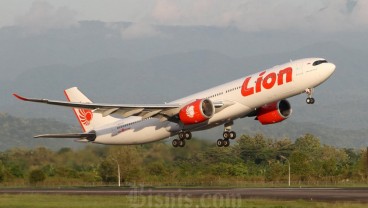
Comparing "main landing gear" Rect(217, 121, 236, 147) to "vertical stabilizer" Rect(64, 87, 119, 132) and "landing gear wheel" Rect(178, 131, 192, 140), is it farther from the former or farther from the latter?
"vertical stabilizer" Rect(64, 87, 119, 132)

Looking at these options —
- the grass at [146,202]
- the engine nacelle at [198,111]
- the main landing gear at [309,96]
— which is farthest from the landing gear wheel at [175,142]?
the main landing gear at [309,96]

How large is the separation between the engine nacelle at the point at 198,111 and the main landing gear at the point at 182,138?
3.64 metres

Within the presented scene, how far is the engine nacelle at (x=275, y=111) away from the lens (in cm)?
7044

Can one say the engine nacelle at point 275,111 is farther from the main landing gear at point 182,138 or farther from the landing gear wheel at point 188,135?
the main landing gear at point 182,138

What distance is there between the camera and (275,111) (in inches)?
2773

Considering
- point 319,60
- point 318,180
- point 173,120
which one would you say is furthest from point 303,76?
point 318,180

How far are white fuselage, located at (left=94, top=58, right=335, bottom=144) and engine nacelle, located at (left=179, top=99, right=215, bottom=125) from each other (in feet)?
3.80

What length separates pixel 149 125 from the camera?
7150cm

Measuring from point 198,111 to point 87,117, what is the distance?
56.4ft

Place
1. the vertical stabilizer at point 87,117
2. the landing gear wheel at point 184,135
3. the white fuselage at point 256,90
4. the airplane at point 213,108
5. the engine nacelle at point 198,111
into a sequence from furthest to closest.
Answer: the vertical stabilizer at point 87,117 → the landing gear wheel at point 184,135 → the engine nacelle at point 198,111 → the airplane at point 213,108 → the white fuselage at point 256,90

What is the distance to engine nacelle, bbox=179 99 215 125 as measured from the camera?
6531 cm

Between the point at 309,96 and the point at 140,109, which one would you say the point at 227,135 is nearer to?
the point at 140,109

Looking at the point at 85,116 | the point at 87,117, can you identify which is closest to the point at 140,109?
the point at 87,117

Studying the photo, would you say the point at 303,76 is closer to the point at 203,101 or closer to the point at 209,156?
the point at 203,101
